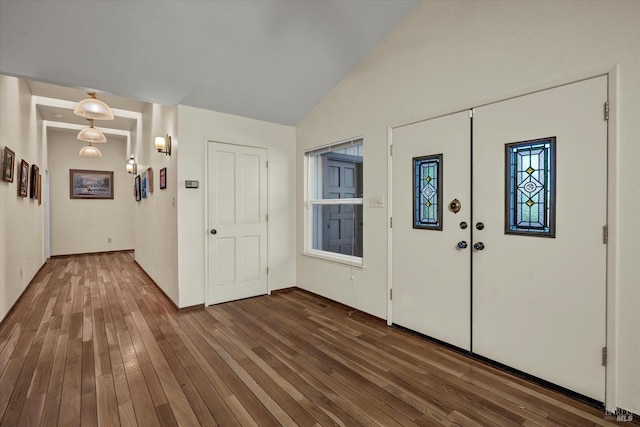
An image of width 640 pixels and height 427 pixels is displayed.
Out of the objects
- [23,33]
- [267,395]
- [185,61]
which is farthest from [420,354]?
[23,33]

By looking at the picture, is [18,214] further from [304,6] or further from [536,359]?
[536,359]

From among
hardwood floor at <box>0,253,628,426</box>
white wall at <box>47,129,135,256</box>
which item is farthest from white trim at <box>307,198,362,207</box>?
white wall at <box>47,129,135,256</box>

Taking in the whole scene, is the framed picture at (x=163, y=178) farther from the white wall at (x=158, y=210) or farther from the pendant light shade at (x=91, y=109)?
the pendant light shade at (x=91, y=109)

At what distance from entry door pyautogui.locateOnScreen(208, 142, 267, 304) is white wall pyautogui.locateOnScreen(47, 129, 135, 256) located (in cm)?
610

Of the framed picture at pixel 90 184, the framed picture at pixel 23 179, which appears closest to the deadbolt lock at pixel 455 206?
the framed picture at pixel 23 179

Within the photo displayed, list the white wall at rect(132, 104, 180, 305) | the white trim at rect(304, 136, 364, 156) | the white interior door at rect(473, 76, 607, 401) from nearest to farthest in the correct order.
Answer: the white interior door at rect(473, 76, 607, 401) → the white trim at rect(304, 136, 364, 156) → the white wall at rect(132, 104, 180, 305)

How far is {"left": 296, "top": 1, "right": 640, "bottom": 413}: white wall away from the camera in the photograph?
1836 mm

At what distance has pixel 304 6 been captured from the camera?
278 centimetres

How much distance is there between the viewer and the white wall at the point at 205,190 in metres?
3.79

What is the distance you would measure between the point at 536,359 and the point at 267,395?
1.95 meters

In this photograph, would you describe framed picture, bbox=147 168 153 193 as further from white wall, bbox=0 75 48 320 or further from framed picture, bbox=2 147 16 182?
framed picture, bbox=2 147 16 182

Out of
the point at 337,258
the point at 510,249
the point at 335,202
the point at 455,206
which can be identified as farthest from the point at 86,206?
the point at 510,249

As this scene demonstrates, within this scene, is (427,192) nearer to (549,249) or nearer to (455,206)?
(455,206)

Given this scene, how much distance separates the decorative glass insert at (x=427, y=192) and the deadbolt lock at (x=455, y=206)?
11 centimetres
